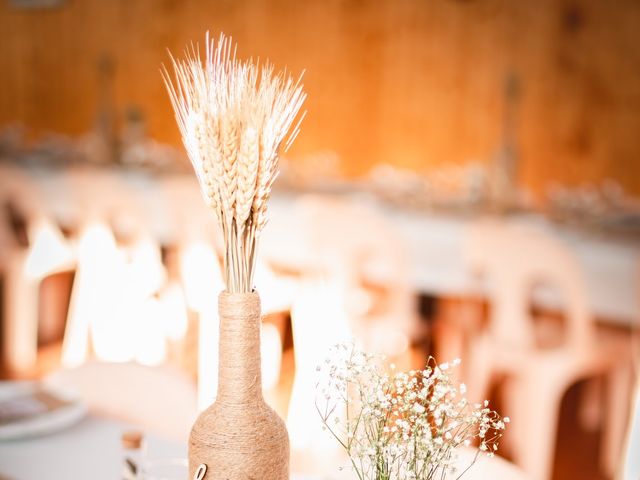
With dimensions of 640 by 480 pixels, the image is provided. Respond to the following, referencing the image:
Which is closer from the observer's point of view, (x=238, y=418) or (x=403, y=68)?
(x=238, y=418)

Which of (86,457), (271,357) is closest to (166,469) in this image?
(86,457)

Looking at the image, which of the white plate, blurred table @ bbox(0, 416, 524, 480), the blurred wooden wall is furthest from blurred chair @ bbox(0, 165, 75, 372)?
the blurred wooden wall

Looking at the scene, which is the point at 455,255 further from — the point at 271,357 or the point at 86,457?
the point at 86,457

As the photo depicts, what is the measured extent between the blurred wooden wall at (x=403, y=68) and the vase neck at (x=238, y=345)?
4.18 meters

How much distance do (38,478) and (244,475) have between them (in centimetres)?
54

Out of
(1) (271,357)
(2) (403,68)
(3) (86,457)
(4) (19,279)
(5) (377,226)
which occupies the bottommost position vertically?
(1) (271,357)

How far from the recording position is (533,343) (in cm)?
274

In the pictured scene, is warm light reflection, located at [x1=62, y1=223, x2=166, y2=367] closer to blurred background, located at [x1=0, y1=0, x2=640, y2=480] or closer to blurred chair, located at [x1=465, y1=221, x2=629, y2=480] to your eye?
blurred background, located at [x1=0, y1=0, x2=640, y2=480]

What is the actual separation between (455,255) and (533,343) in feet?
1.89

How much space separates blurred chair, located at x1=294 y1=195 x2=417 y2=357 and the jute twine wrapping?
189 cm

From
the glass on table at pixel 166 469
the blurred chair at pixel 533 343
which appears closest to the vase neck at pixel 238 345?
the glass on table at pixel 166 469

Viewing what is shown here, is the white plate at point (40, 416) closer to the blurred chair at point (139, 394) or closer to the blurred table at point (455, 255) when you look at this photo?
the blurred chair at point (139, 394)

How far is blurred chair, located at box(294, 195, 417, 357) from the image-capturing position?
2.89m

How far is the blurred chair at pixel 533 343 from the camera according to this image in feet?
8.29
